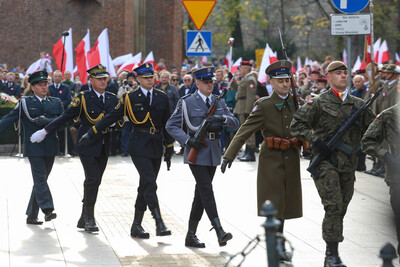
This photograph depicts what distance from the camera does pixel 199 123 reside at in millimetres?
8727

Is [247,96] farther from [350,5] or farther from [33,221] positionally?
[33,221]

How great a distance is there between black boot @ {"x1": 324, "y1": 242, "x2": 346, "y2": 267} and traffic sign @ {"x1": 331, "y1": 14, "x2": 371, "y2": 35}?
519cm

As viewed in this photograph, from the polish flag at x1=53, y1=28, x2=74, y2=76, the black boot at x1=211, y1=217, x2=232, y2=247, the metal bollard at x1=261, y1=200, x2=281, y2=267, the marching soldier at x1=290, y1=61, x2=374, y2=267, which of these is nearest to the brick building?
the polish flag at x1=53, y1=28, x2=74, y2=76

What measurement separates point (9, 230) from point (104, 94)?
76.2 inches

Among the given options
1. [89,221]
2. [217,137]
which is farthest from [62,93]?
[217,137]

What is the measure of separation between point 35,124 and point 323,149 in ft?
13.6

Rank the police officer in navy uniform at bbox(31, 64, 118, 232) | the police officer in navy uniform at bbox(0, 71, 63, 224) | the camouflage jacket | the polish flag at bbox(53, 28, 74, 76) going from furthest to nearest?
the polish flag at bbox(53, 28, 74, 76), the police officer in navy uniform at bbox(0, 71, 63, 224), the police officer in navy uniform at bbox(31, 64, 118, 232), the camouflage jacket

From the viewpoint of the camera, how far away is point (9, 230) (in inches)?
367

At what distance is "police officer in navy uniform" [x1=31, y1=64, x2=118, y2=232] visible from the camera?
9.52 meters

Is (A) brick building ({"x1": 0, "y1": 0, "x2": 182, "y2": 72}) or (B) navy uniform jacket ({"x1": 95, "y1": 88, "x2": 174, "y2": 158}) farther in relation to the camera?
(A) brick building ({"x1": 0, "y1": 0, "x2": 182, "y2": 72})

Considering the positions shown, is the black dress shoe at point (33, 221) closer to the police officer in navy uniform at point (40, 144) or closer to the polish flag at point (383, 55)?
the police officer in navy uniform at point (40, 144)

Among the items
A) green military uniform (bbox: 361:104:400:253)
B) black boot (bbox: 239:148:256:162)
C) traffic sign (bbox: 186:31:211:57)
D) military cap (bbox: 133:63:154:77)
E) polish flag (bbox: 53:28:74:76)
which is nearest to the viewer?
green military uniform (bbox: 361:104:400:253)

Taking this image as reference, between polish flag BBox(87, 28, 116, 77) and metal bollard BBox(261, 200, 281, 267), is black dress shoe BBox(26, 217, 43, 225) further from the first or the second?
polish flag BBox(87, 28, 116, 77)

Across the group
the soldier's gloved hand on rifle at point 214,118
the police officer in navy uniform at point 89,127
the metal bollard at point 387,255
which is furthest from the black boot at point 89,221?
the metal bollard at point 387,255
